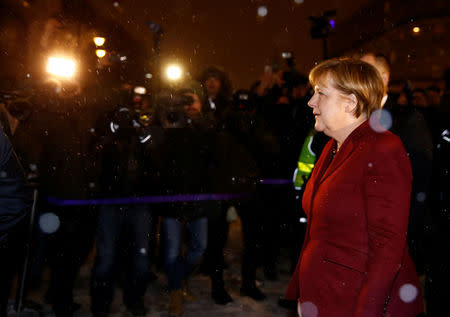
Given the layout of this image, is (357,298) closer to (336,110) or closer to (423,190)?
(336,110)

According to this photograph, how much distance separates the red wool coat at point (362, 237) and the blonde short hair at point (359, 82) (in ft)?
0.47

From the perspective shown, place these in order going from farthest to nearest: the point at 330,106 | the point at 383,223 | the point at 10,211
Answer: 1. the point at 10,211
2. the point at 330,106
3. the point at 383,223

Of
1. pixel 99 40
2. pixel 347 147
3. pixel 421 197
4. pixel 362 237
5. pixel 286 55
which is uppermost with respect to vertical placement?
pixel 286 55

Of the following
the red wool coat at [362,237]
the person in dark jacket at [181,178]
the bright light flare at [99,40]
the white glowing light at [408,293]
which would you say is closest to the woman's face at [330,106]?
the red wool coat at [362,237]

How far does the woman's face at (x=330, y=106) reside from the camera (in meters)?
1.97

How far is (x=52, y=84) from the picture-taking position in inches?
145

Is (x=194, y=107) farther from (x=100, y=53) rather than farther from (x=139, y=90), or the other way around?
(x=100, y=53)

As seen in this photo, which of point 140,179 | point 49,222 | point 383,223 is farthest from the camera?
point 49,222

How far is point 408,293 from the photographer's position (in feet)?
5.67

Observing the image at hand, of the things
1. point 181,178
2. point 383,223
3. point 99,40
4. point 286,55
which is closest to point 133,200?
point 181,178

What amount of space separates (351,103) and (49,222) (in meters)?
3.32

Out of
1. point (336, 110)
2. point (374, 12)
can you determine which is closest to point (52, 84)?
point (336, 110)

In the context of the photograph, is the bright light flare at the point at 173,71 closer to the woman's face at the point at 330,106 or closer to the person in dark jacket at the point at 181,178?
the person in dark jacket at the point at 181,178

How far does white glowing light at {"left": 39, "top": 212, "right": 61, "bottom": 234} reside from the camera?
395 cm
